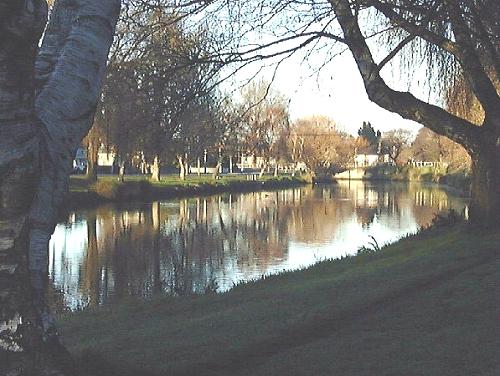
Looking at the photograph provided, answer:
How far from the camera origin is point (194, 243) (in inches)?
723

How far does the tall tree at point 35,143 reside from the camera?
2857 mm

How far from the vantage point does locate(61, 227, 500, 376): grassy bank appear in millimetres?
4340

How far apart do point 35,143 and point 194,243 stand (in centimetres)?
1544

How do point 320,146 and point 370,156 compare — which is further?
point 370,156

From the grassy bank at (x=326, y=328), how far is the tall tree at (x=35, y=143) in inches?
37.6

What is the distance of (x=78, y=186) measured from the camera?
108 feet

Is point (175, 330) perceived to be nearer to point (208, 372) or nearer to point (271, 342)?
point (271, 342)

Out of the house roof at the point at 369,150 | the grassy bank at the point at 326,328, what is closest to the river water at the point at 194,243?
the grassy bank at the point at 326,328

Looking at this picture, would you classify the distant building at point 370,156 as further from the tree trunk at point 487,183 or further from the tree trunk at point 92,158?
the tree trunk at point 487,183

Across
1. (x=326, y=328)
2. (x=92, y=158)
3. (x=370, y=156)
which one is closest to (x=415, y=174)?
(x=370, y=156)

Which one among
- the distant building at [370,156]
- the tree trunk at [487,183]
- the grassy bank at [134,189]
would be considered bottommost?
the grassy bank at [134,189]

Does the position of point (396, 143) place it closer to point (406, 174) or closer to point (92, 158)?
point (406, 174)

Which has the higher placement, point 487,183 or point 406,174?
point 487,183

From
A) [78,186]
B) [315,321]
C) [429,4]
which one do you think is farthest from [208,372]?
[78,186]
